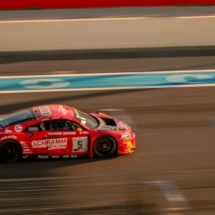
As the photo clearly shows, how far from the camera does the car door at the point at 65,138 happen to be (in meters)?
11.8

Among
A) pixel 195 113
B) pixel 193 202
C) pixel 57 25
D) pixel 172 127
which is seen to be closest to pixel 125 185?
pixel 193 202

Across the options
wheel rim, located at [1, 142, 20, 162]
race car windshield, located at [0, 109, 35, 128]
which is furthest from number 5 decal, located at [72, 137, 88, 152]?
wheel rim, located at [1, 142, 20, 162]

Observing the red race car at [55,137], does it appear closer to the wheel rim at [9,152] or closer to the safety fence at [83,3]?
the wheel rim at [9,152]

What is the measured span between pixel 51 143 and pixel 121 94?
5777 mm

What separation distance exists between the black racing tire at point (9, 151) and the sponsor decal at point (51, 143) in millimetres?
326

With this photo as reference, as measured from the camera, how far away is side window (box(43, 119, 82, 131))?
38.9ft

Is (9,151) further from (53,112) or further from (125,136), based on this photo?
(125,136)

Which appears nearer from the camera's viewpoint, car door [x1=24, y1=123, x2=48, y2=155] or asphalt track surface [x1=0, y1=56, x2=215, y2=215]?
asphalt track surface [x1=0, y1=56, x2=215, y2=215]

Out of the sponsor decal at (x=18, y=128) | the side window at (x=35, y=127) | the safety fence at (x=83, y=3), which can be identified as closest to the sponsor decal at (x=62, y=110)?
the side window at (x=35, y=127)

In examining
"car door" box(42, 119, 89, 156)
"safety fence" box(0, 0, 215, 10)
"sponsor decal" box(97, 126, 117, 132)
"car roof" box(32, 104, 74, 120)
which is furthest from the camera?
"safety fence" box(0, 0, 215, 10)

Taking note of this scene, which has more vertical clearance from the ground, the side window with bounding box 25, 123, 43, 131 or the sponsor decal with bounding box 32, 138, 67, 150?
the side window with bounding box 25, 123, 43, 131

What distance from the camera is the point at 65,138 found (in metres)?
11.8

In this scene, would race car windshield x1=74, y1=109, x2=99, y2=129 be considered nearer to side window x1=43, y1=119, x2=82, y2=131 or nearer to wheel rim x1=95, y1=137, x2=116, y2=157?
side window x1=43, y1=119, x2=82, y2=131

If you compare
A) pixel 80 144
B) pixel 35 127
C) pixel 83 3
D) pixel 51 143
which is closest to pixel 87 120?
pixel 80 144
